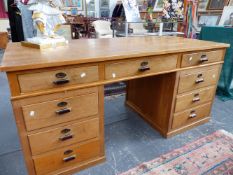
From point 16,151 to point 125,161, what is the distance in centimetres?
82

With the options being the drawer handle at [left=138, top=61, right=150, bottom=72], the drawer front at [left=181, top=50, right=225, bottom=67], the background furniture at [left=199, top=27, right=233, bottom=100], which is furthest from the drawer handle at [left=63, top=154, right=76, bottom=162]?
the background furniture at [left=199, top=27, right=233, bottom=100]

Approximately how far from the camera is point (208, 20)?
267 cm

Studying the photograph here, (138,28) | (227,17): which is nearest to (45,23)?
(138,28)

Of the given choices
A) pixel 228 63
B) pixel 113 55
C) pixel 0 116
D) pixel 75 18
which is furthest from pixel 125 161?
pixel 75 18

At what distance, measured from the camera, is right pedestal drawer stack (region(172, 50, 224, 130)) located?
1419 mm

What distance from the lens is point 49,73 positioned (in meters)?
0.91

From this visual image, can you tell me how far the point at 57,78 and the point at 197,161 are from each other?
1.12 m

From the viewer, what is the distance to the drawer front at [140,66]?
1.08 m

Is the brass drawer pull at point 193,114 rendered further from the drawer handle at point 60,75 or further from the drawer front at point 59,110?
the drawer handle at point 60,75

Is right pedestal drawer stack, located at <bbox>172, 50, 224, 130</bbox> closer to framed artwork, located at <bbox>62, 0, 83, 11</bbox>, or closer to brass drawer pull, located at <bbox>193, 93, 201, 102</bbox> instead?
brass drawer pull, located at <bbox>193, 93, 201, 102</bbox>

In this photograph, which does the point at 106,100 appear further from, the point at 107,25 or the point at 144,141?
the point at 107,25

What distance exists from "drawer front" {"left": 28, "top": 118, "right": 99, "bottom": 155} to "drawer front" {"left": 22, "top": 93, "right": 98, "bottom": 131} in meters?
0.05

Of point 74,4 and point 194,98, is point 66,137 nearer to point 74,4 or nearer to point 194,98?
point 194,98

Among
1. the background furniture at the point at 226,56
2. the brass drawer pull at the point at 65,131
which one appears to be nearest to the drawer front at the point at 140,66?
the brass drawer pull at the point at 65,131
